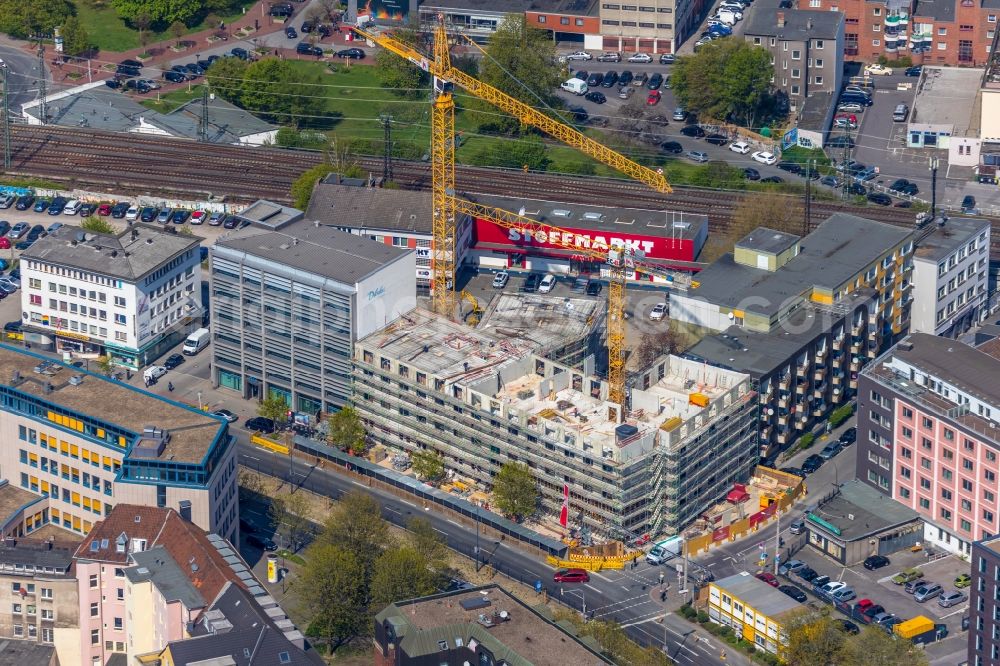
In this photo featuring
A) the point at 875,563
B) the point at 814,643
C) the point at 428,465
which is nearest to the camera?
the point at 814,643

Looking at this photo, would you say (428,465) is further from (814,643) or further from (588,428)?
(814,643)

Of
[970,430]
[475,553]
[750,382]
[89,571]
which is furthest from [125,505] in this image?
[970,430]

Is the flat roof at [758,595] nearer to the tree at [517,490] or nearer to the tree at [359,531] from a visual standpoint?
the tree at [517,490]

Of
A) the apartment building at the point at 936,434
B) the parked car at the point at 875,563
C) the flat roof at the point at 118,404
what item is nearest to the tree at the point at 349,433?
the flat roof at the point at 118,404

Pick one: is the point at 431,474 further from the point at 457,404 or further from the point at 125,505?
the point at 125,505

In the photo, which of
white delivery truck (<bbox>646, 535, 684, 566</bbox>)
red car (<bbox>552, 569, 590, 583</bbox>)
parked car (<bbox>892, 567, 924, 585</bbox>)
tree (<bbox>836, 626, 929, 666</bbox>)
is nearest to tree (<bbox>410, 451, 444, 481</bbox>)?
red car (<bbox>552, 569, 590, 583</bbox>)

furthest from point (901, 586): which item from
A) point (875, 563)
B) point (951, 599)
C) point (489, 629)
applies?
point (489, 629)

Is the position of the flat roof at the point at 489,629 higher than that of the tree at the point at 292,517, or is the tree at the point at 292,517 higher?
the flat roof at the point at 489,629
